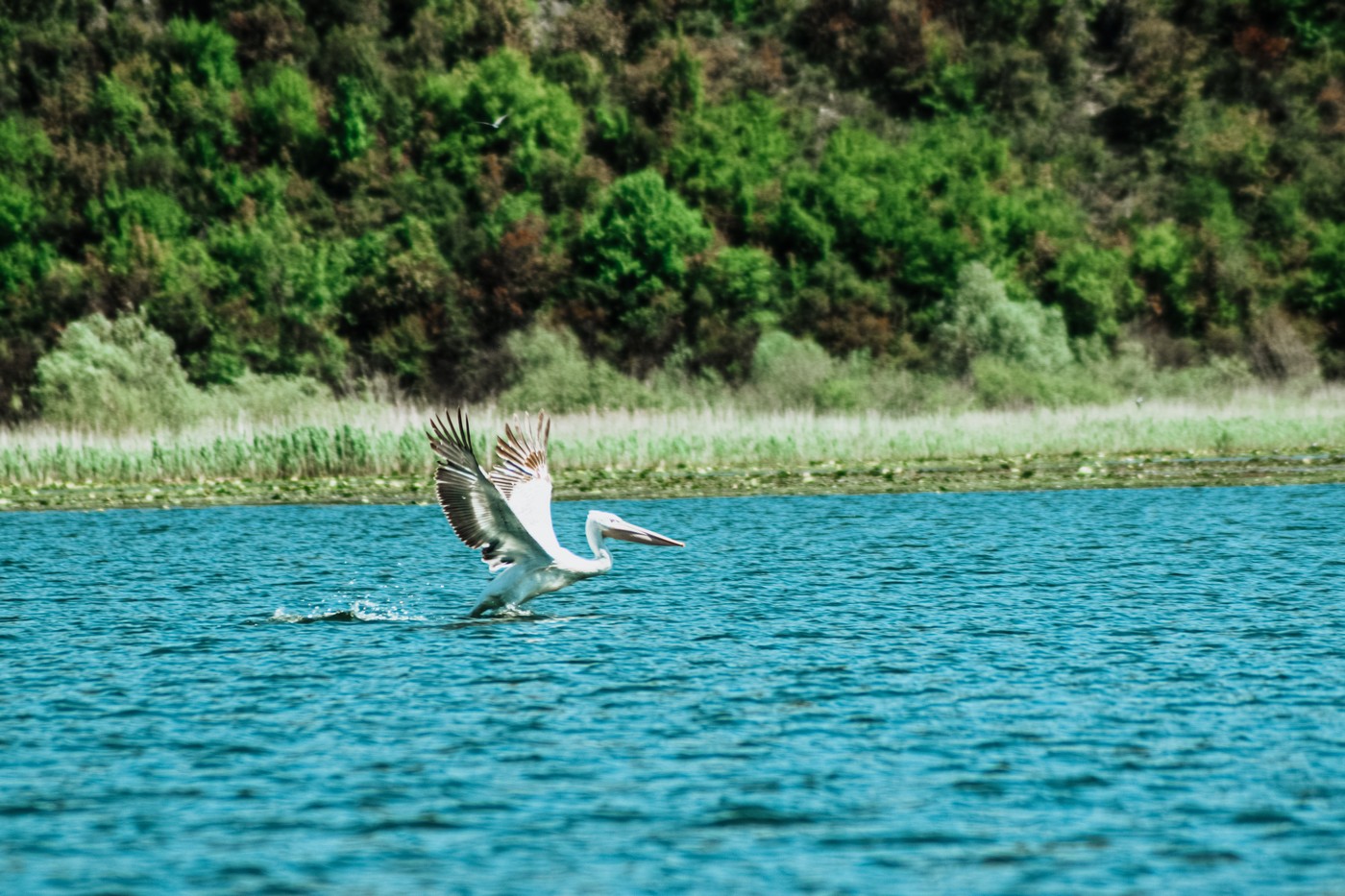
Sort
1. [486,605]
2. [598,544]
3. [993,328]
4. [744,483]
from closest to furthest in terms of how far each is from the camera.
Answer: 1. [598,544]
2. [486,605]
3. [744,483]
4. [993,328]

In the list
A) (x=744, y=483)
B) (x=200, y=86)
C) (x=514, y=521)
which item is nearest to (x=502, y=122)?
(x=200, y=86)

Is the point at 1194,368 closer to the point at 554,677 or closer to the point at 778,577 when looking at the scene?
the point at 778,577

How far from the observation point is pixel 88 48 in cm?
6341

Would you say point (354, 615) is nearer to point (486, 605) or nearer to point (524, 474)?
point (486, 605)

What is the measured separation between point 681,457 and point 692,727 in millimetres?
20491

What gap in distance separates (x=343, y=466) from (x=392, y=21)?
38.6 metres

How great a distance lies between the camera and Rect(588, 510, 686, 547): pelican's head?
1667 centimetres

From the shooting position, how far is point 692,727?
11852 millimetres

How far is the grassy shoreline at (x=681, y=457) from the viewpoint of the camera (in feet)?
98.5

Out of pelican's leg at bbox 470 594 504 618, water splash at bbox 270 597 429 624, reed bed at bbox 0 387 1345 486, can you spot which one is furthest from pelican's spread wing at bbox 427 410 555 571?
reed bed at bbox 0 387 1345 486

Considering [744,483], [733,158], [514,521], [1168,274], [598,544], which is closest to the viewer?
[514,521]

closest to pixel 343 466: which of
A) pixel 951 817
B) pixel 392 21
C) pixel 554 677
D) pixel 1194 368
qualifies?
pixel 554 677

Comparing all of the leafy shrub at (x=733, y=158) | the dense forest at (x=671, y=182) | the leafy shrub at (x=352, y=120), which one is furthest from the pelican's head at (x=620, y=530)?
the leafy shrub at (x=352, y=120)

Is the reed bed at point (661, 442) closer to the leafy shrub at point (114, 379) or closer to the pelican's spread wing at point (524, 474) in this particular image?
the leafy shrub at point (114, 379)
